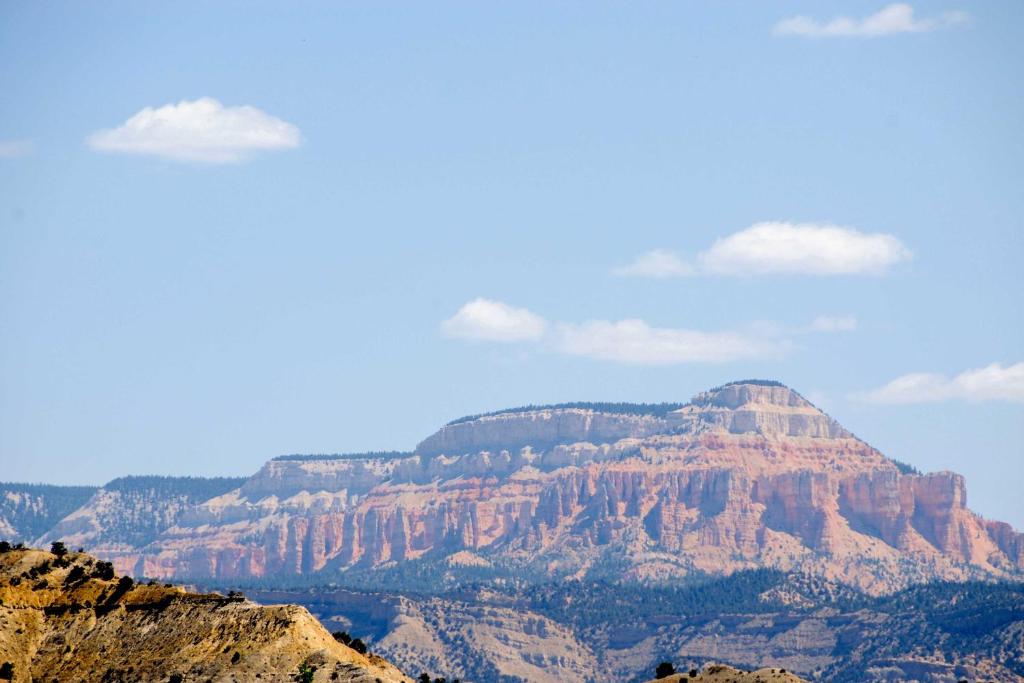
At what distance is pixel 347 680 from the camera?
653ft
